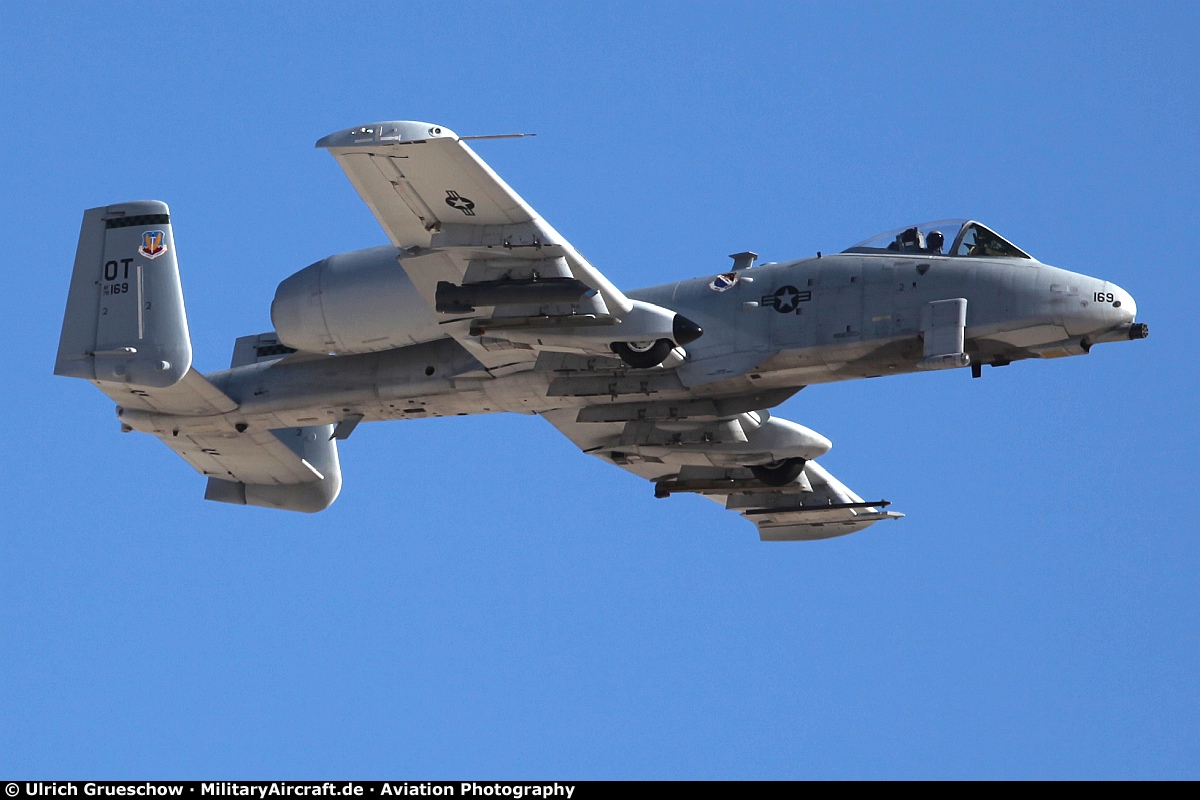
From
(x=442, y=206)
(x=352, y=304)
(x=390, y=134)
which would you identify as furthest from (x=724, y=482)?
(x=390, y=134)

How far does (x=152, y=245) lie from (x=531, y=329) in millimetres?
6905

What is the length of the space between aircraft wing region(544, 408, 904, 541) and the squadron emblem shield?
22.0 feet

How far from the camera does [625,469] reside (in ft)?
Answer: 104

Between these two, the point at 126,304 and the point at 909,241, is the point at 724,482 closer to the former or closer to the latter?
the point at 909,241

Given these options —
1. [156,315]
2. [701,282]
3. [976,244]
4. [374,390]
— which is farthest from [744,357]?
[156,315]

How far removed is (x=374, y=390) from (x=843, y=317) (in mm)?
7497

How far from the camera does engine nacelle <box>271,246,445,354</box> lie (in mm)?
26281

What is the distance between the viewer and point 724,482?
2981 cm

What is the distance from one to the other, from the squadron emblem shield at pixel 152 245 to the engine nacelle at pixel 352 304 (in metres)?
2.64

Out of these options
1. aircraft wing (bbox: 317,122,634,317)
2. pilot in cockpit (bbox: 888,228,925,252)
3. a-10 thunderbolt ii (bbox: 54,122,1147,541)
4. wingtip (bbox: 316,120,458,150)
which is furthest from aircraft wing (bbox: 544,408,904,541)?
wingtip (bbox: 316,120,458,150)

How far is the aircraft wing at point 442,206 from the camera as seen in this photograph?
76.3 feet

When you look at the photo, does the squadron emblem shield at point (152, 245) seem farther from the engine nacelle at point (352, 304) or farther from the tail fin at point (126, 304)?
the engine nacelle at point (352, 304)
